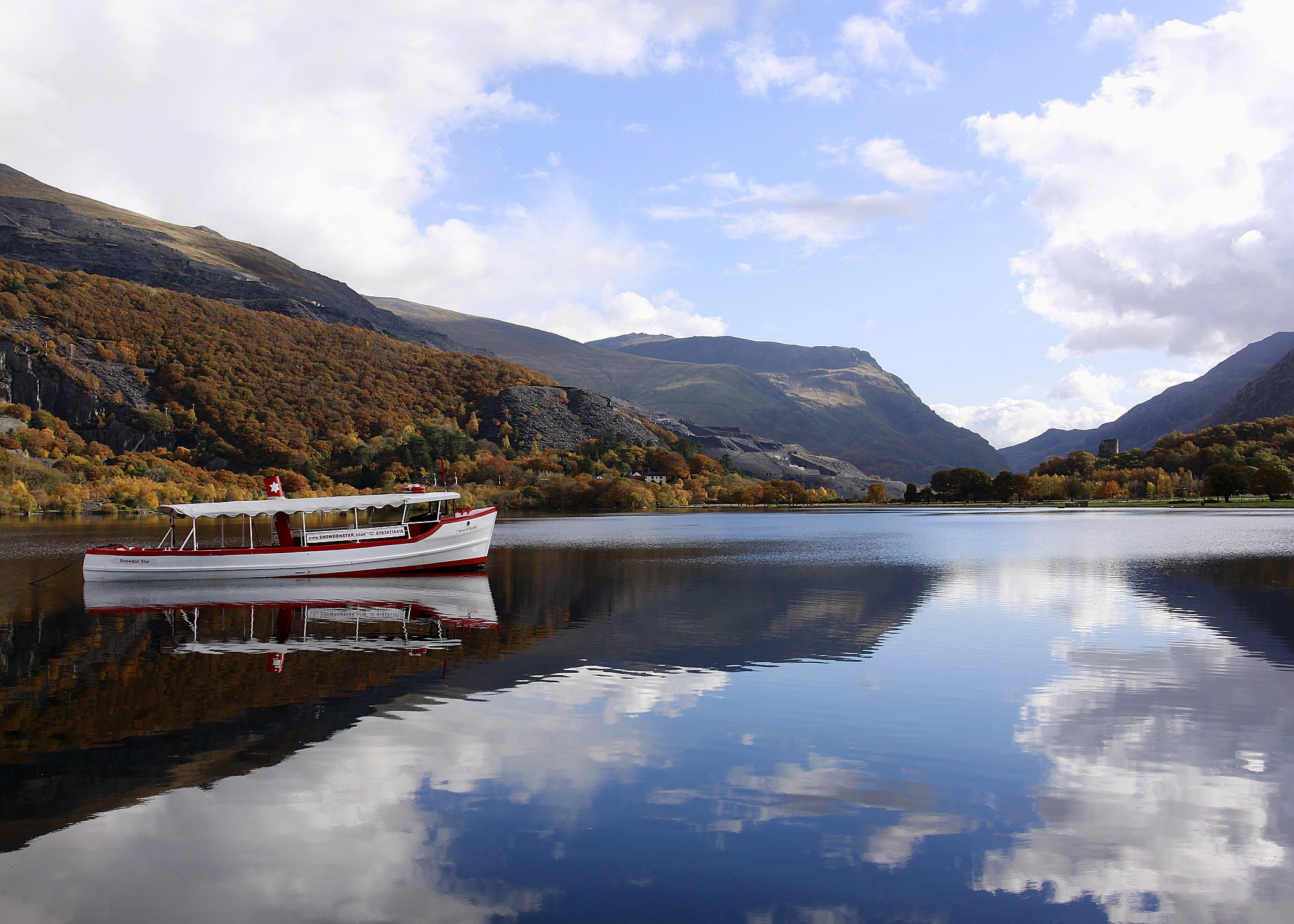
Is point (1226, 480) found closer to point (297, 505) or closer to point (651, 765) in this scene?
point (297, 505)

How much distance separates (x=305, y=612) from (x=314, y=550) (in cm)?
1328

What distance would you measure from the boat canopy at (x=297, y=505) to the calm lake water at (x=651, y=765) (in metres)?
11.1

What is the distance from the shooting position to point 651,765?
48.1 feet

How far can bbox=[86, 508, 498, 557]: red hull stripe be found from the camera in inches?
1789

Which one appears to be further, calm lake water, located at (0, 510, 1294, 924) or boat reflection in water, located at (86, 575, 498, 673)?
boat reflection in water, located at (86, 575, 498, 673)

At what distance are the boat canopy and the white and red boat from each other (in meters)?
0.06

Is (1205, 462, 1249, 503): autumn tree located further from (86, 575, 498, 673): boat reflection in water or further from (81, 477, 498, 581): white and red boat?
(86, 575, 498, 673): boat reflection in water

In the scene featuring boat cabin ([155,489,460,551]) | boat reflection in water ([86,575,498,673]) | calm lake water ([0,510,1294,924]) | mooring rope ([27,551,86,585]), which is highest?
boat cabin ([155,489,460,551])

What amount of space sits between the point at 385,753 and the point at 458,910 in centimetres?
594

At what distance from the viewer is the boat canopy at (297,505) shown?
4444 centimetres

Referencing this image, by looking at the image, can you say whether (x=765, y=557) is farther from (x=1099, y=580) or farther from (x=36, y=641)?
(x=36, y=641)

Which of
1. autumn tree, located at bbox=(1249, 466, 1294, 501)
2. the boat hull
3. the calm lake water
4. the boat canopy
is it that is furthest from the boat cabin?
autumn tree, located at bbox=(1249, 466, 1294, 501)

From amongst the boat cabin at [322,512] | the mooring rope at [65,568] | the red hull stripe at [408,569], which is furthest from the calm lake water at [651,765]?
the mooring rope at [65,568]

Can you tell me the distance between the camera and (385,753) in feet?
49.9
